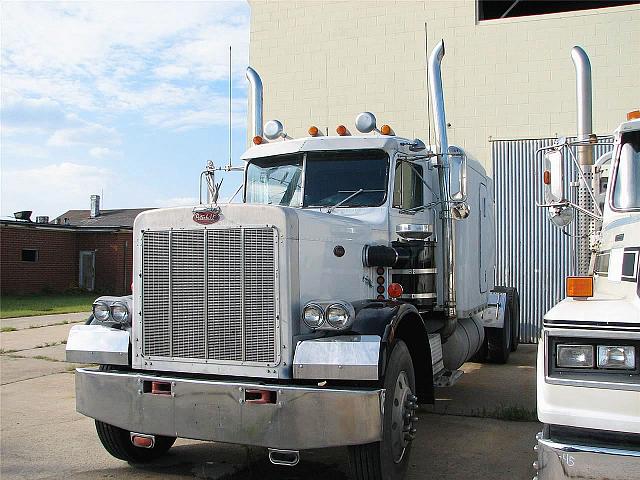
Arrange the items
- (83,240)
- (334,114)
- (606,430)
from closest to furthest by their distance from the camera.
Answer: (606,430) → (334,114) → (83,240)

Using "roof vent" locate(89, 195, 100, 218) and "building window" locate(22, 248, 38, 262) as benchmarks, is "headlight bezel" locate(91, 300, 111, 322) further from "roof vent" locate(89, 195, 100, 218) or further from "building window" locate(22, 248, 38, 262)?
"roof vent" locate(89, 195, 100, 218)

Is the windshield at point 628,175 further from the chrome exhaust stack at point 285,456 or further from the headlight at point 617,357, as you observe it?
the chrome exhaust stack at point 285,456

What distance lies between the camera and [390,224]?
19.1ft

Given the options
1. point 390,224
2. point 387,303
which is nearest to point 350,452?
point 387,303

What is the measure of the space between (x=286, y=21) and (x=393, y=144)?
931 cm

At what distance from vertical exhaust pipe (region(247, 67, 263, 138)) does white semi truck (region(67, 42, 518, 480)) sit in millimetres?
1941

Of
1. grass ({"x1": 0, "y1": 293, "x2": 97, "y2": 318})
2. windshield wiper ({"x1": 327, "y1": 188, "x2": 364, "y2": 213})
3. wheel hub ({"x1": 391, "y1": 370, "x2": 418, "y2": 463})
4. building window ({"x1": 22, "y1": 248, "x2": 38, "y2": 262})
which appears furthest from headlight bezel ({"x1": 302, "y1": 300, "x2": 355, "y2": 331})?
building window ({"x1": 22, "y1": 248, "x2": 38, "y2": 262})

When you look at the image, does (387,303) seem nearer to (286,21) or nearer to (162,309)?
(162,309)

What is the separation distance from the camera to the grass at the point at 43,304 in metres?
18.0

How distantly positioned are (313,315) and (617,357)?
6.58 ft

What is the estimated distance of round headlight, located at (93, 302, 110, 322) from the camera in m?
5.11

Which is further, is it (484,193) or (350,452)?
(484,193)

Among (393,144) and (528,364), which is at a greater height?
(393,144)

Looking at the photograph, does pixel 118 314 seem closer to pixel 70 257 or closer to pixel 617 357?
pixel 617 357
